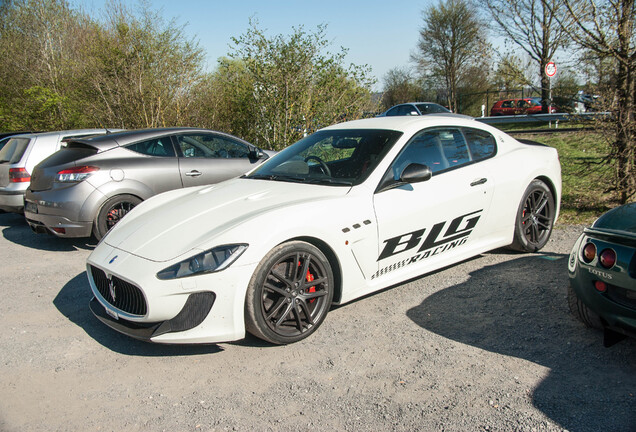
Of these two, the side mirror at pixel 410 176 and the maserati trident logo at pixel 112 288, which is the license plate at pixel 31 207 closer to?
the maserati trident logo at pixel 112 288

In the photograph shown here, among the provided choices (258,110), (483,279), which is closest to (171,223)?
(483,279)

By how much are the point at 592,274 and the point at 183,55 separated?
13262 mm

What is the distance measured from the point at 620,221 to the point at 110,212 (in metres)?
5.76

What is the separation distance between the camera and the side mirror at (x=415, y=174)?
418 centimetres

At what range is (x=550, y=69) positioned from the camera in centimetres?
773

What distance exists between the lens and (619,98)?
21.9 ft

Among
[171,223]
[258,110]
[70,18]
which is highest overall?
[70,18]

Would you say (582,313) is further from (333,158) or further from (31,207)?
(31,207)

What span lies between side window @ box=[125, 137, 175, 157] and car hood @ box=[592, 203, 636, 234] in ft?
18.2

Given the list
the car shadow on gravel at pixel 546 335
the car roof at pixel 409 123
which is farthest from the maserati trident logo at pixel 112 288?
the car roof at pixel 409 123

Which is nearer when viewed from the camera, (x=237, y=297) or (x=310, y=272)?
(x=237, y=297)

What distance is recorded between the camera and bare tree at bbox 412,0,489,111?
36.5m

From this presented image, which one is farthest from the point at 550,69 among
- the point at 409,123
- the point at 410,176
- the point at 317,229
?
the point at 317,229

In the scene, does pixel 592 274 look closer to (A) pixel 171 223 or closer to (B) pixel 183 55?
(A) pixel 171 223
